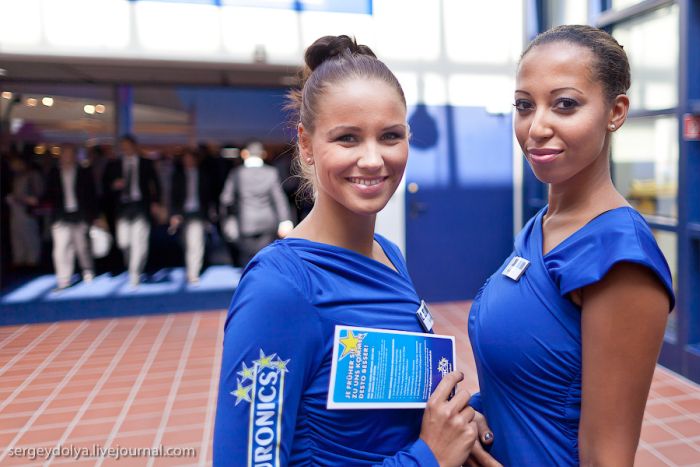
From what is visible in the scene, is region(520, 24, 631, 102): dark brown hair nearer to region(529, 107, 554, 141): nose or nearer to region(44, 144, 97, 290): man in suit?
region(529, 107, 554, 141): nose

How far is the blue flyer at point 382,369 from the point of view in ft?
3.01

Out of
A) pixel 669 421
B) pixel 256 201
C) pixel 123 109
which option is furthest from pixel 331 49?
pixel 123 109

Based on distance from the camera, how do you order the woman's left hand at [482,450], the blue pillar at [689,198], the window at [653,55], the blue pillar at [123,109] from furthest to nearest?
the blue pillar at [123,109] → the window at [653,55] → the blue pillar at [689,198] → the woman's left hand at [482,450]

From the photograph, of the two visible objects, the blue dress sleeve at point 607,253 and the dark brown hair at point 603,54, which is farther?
the dark brown hair at point 603,54

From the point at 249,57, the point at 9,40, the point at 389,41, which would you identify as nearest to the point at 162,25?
the point at 249,57

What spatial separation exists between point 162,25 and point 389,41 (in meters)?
2.14

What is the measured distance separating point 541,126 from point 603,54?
173 mm

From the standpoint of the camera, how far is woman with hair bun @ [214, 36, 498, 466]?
871 millimetres

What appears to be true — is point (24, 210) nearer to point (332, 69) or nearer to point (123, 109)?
point (123, 109)

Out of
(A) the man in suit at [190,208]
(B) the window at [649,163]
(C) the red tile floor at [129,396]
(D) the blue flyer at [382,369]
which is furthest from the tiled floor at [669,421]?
(A) the man in suit at [190,208]

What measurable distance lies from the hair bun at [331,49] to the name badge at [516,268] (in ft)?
1.67

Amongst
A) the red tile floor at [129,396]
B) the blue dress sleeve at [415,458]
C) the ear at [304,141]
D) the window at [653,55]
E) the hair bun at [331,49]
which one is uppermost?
the window at [653,55]

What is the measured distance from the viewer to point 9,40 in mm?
4934

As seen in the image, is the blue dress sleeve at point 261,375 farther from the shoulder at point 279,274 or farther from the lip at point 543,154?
the lip at point 543,154
